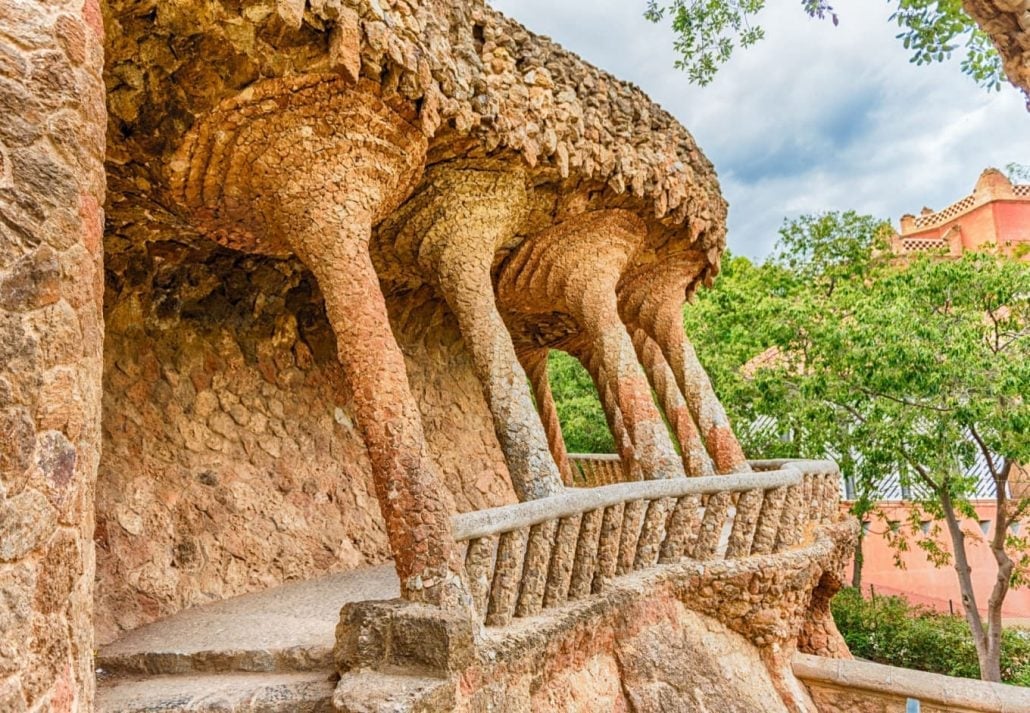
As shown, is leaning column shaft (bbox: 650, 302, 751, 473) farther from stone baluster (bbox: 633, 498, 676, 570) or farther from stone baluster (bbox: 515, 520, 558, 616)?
stone baluster (bbox: 515, 520, 558, 616)

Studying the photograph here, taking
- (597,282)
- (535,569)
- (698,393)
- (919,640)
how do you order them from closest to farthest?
(535,569) < (597,282) < (698,393) < (919,640)

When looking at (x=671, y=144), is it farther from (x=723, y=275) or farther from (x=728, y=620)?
(x=723, y=275)

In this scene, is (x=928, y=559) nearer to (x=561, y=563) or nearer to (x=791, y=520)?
(x=791, y=520)

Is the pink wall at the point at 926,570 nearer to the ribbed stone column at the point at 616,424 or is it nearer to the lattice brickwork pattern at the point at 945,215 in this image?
the ribbed stone column at the point at 616,424

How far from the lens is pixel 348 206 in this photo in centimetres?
405

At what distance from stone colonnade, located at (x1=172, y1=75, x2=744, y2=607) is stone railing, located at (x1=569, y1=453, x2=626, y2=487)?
3.09 meters

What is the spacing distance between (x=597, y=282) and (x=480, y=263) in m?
1.40

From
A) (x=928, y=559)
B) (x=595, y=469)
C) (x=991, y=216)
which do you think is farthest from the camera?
(x=991, y=216)

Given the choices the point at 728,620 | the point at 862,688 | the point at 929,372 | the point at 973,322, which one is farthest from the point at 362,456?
the point at 973,322

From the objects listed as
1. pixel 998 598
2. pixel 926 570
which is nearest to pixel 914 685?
pixel 998 598

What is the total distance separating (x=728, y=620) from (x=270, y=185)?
394 cm

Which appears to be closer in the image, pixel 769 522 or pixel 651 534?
pixel 651 534

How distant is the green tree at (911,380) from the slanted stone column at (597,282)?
343 centimetres

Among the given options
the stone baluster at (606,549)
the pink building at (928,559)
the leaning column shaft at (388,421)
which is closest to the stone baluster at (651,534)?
the stone baluster at (606,549)
